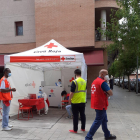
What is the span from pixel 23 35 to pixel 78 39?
207 inches

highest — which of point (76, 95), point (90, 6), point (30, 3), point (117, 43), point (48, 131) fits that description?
point (30, 3)

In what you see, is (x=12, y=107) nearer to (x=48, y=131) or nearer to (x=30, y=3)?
(x=48, y=131)

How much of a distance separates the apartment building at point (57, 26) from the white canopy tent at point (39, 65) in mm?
3152

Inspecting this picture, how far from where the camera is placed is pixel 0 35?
618 inches

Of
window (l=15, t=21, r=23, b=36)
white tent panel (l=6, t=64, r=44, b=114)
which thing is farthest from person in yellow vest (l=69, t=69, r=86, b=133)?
window (l=15, t=21, r=23, b=36)

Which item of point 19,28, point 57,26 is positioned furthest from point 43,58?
point 19,28

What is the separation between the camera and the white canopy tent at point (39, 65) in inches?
276

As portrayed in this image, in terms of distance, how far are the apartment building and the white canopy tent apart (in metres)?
3.15

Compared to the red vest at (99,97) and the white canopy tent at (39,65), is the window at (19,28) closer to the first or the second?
the white canopy tent at (39,65)

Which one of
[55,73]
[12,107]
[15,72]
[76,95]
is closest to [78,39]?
[55,73]

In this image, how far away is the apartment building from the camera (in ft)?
44.4

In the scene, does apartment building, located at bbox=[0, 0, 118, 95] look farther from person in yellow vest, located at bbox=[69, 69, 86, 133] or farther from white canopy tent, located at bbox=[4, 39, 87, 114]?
person in yellow vest, located at bbox=[69, 69, 86, 133]

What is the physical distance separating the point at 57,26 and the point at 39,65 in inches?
214

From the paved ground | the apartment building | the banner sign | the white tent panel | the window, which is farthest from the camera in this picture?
the window
